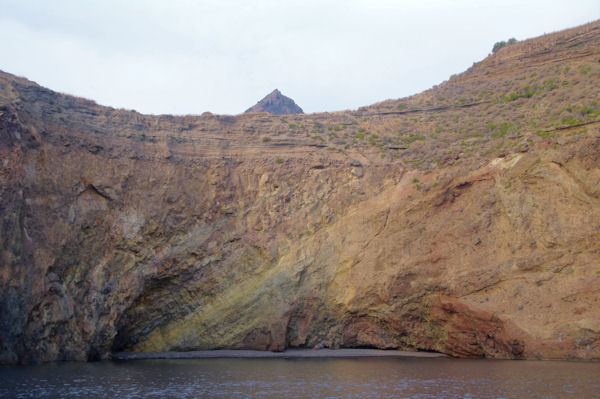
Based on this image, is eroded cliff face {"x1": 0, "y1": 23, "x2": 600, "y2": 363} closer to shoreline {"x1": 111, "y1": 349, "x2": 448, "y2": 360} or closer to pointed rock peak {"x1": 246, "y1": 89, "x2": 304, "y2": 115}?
shoreline {"x1": 111, "y1": 349, "x2": 448, "y2": 360}

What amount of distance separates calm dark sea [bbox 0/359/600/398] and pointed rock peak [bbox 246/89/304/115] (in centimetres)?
4764

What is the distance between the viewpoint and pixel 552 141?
24.2 meters

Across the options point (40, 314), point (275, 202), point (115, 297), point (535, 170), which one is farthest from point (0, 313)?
point (535, 170)

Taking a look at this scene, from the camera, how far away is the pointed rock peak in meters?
65.0

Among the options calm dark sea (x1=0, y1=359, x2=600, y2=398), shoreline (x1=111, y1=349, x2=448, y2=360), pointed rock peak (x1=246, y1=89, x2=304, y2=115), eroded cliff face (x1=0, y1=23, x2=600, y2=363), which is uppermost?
pointed rock peak (x1=246, y1=89, x2=304, y2=115)

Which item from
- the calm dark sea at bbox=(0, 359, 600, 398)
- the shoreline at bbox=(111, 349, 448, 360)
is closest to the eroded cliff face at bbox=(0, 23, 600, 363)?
the shoreline at bbox=(111, 349, 448, 360)

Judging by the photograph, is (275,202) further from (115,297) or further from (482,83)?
(482,83)

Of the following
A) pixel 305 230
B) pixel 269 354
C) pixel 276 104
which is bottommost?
pixel 269 354

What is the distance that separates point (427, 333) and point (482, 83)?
2024 cm

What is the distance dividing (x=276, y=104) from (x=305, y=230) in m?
41.0

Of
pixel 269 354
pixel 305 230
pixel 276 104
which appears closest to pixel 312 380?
pixel 269 354

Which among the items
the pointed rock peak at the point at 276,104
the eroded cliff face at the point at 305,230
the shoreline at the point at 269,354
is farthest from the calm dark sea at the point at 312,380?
the pointed rock peak at the point at 276,104

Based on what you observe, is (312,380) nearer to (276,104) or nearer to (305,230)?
(305,230)

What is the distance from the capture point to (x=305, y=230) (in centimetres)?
2769
